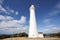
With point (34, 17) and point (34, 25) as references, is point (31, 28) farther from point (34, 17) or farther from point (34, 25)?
point (34, 17)

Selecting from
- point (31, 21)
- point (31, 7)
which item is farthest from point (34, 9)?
point (31, 21)

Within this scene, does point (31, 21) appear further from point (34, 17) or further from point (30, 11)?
point (30, 11)

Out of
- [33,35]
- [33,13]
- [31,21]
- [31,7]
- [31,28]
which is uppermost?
[31,7]

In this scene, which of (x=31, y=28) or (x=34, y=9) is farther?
(x=34, y=9)

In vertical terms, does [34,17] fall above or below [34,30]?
above

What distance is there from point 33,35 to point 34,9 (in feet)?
22.6

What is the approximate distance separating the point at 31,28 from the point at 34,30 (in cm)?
90

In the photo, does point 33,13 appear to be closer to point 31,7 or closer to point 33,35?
point 31,7

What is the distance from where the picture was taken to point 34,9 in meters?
26.0

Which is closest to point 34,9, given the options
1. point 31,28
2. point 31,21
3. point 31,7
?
point 31,7

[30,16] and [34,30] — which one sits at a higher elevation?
[30,16]

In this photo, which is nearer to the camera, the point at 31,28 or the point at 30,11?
the point at 31,28

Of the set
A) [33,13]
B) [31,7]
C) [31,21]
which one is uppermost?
[31,7]

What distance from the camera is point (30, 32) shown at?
2436 centimetres
